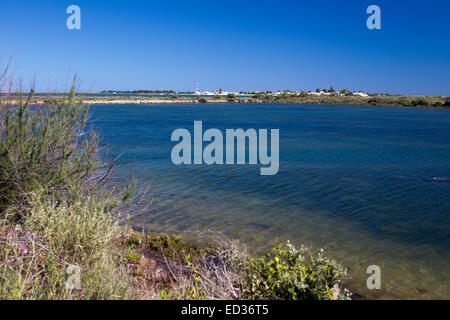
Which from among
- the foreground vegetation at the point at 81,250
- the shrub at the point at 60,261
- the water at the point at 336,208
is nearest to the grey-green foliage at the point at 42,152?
the foreground vegetation at the point at 81,250

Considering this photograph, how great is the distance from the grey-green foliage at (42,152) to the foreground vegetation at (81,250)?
20 mm

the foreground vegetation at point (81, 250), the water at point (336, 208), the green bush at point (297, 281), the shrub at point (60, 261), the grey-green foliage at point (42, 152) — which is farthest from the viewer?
the water at point (336, 208)

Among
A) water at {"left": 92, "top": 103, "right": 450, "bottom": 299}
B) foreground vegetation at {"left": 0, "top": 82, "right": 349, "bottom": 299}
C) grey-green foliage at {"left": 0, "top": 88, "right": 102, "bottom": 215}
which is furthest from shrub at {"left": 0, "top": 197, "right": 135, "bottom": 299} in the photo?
water at {"left": 92, "top": 103, "right": 450, "bottom": 299}

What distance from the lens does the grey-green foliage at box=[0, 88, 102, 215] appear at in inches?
258

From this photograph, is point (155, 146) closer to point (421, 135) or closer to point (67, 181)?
point (67, 181)

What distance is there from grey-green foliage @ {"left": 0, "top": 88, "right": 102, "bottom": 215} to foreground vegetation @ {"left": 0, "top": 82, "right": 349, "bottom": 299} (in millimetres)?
20

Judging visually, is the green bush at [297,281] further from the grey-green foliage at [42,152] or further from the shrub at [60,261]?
the grey-green foliage at [42,152]

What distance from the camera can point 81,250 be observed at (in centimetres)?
524

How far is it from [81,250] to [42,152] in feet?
8.67

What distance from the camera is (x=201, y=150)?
22.6 m

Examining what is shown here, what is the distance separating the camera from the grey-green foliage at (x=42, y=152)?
6.55m

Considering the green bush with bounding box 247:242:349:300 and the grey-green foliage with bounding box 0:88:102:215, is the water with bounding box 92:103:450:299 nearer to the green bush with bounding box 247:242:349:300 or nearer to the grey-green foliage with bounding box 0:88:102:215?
the green bush with bounding box 247:242:349:300

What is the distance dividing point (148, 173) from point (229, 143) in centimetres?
1159
